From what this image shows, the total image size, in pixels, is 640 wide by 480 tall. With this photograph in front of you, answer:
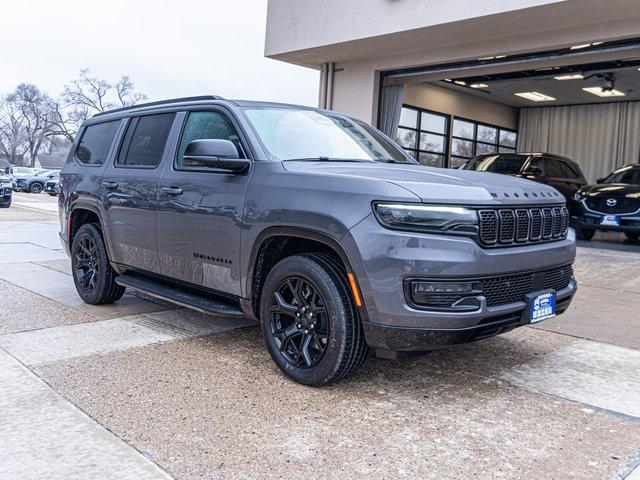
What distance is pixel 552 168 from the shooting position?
1429 cm

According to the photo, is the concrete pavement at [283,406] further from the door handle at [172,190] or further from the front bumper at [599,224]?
the front bumper at [599,224]

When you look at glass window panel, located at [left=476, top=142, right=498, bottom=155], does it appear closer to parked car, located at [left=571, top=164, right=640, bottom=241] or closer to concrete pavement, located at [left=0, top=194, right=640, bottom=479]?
parked car, located at [left=571, top=164, right=640, bottom=241]

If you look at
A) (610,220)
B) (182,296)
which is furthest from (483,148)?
(182,296)

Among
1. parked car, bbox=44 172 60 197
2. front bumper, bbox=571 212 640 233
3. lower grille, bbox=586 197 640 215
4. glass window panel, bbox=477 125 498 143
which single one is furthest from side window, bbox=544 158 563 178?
parked car, bbox=44 172 60 197

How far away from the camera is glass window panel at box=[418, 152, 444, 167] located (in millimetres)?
18844

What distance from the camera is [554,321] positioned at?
5863mm

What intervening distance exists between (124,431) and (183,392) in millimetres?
587

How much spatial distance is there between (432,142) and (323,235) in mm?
16324

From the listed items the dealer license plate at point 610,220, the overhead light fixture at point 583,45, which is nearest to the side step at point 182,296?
the dealer license plate at point 610,220

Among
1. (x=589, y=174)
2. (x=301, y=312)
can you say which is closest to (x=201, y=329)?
(x=301, y=312)

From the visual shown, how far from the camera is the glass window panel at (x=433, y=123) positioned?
18.7 metres

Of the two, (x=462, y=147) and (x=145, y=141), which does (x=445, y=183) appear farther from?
(x=462, y=147)

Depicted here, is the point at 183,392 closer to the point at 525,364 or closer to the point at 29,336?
the point at 29,336

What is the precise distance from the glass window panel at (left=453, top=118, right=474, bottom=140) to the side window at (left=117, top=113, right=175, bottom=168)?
1603 cm
